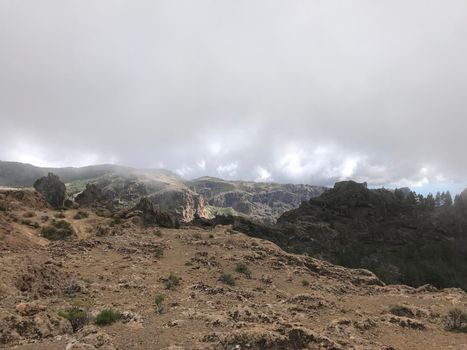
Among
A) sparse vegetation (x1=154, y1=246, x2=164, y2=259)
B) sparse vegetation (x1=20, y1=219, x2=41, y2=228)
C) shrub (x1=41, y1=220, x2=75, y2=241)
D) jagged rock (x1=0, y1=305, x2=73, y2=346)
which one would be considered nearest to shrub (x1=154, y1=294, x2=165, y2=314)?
jagged rock (x1=0, y1=305, x2=73, y2=346)

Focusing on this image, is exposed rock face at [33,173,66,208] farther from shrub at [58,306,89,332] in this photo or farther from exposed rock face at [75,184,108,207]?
shrub at [58,306,89,332]

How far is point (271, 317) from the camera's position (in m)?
18.3

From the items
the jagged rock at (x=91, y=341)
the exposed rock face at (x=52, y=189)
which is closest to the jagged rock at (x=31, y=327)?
the jagged rock at (x=91, y=341)

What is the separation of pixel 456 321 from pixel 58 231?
146ft

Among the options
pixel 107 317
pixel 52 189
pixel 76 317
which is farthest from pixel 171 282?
pixel 52 189

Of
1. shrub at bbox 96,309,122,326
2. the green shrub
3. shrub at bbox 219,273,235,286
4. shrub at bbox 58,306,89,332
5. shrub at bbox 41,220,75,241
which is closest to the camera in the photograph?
shrub at bbox 58,306,89,332

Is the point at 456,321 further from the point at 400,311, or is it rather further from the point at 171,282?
the point at 171,282

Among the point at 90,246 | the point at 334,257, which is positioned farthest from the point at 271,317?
the point at 334,257

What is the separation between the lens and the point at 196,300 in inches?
897

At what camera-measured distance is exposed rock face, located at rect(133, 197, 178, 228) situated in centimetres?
6226

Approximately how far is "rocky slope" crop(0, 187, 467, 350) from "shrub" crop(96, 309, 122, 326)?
0.19 metres

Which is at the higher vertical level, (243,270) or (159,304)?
(159,304)

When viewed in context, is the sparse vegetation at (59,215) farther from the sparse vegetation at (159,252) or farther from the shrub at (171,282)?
the shrub at (171,282)

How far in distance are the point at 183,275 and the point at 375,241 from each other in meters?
117
